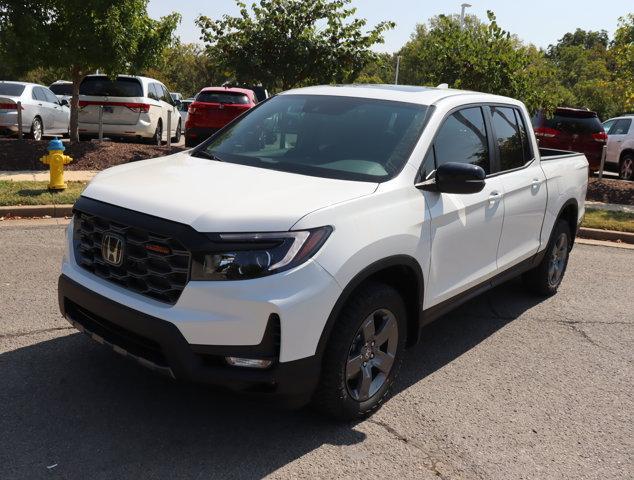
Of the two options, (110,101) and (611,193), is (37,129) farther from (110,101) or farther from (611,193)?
(611,193)

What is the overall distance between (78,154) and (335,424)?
10.6 meters

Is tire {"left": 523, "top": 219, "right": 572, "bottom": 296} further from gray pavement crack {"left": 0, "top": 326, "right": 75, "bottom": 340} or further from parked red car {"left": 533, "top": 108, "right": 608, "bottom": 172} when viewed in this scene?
parked red car {"left": 533, "top": 108, "right": 608, "bottom": 172}

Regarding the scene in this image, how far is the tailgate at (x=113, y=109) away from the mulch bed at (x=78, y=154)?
2.04m

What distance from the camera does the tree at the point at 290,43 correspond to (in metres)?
17.1

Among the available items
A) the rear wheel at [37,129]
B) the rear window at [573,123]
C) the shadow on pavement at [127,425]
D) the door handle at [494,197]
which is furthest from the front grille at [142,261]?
the rear wheel at [37,129]

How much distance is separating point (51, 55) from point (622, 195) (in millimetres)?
10921

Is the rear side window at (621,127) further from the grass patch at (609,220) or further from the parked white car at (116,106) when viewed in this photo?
the parked white car at (116,106)

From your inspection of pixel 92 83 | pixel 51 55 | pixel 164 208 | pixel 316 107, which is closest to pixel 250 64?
pixel 92 83

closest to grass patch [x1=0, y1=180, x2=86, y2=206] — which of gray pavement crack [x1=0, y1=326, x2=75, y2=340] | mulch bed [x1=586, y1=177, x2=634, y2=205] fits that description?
gray pavement crack [x1=0, y1=326, x2=75, y2=340]

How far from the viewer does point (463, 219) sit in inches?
169

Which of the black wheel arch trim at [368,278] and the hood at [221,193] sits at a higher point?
the hood at [221,193]

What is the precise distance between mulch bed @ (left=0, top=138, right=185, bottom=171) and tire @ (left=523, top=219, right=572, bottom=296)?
8.30m

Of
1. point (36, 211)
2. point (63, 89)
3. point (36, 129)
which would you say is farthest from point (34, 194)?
point (63, 89)

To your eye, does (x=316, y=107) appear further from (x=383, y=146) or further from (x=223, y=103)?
(x=223, y=103)
